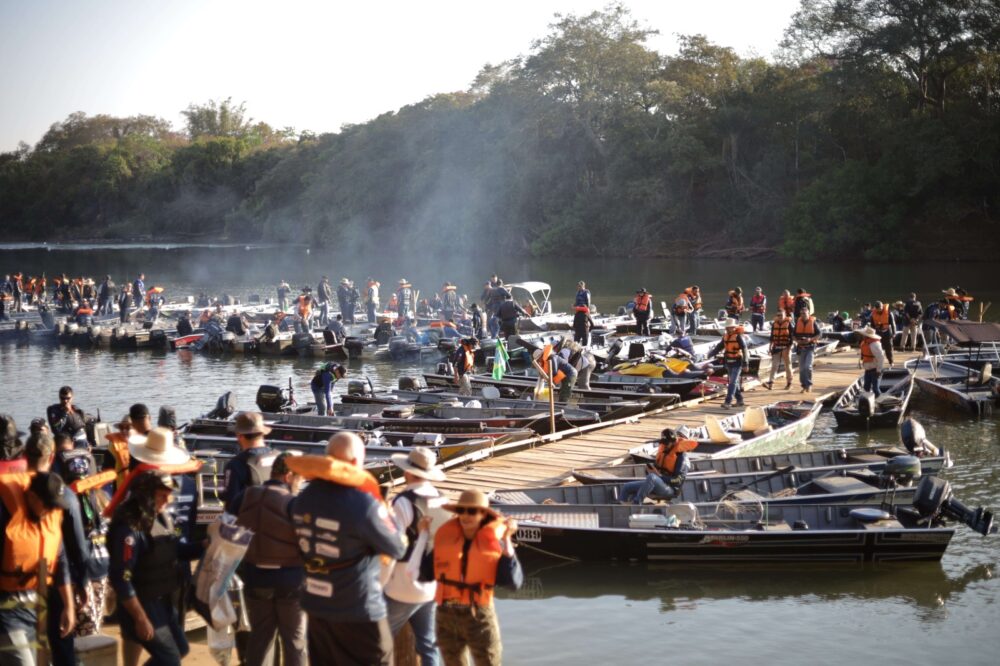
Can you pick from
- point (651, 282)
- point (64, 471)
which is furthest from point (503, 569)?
point (651, 282)

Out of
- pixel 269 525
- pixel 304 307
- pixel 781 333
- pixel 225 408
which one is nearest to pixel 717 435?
pixel 781 333

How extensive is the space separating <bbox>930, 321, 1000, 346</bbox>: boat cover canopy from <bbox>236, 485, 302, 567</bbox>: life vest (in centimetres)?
2052

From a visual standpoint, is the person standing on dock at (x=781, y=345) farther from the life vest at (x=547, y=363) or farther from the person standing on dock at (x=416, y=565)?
the person standing on dock at (x=416, y=565)

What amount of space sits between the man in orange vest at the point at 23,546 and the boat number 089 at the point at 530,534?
7.76 m

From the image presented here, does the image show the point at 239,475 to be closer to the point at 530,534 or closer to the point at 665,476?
the point at 530,534

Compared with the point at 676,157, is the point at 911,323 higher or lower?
lower

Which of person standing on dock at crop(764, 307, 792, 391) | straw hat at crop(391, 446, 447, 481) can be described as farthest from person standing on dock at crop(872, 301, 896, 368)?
straw hat at crop(391, 446, 447, 481)

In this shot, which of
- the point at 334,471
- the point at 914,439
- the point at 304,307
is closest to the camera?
the point at 334,471

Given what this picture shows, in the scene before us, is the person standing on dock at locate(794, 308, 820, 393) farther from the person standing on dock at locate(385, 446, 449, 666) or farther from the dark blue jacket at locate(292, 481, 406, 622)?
the dark blue jacket at locate(292, 481, 406, 622)

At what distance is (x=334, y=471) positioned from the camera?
228 inches

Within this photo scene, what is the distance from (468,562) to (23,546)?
2.60 m

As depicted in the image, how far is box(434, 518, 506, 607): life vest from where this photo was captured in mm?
6621

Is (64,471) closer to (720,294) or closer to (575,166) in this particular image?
(720,294)

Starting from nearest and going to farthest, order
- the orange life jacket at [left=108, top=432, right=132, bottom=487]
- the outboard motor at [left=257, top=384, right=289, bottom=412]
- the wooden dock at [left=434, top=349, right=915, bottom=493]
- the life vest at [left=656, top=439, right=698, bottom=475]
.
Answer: the orange life jacket at [left=108, top=432, right=132, bottom=487], the life vest at [left=656, top=439, right=698, bottom=475], the wooden dock at [left=434, top=349, right=915, bottom=493], the outboard motor at [left=257, top=384, right=289, bottom=412]
